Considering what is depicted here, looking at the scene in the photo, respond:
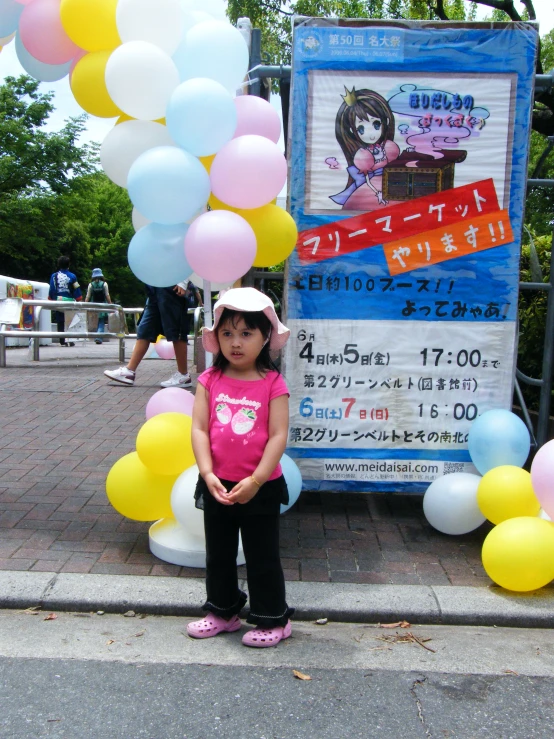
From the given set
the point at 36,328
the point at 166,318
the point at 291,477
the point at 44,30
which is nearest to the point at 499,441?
the point at 291,477

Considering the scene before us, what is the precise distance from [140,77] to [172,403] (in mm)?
1610

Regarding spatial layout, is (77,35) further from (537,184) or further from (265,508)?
(537,184)

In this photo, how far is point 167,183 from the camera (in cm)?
335

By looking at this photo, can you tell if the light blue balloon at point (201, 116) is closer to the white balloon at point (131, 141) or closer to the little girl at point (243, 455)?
the white balloon at point (131, 141)

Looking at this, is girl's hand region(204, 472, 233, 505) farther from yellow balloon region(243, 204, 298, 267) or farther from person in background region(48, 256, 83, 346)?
person in background region(48, 256, 83, 346)

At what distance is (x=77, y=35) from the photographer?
142 inches

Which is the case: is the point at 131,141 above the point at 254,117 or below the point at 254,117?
below

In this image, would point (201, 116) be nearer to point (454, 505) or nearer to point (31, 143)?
point (454, 505)

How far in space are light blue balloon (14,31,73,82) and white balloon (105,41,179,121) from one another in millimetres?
771

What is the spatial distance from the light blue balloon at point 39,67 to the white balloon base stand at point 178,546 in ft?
8.48

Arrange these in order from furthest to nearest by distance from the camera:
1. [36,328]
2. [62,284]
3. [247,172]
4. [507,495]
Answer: [62,284], [36,328], [507,495], [247,172]

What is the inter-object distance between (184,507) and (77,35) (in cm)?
237

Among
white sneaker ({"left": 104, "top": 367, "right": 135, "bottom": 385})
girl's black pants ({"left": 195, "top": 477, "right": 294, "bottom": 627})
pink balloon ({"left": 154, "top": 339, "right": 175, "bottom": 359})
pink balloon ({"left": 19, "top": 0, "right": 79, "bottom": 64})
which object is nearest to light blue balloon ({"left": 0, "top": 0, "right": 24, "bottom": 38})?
pink balloon ({"left": 19, "top": 0, "right": 79, "bottom": 64})

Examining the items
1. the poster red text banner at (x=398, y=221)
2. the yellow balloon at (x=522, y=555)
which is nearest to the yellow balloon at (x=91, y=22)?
the poster red text banner at (x=398, y=221)
